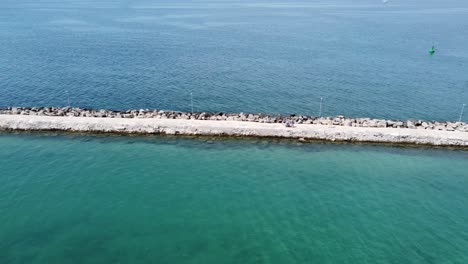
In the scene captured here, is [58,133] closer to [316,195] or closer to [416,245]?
[316,195]

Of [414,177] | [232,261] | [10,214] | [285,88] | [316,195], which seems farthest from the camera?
[285,88]

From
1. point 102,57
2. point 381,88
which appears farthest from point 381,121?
point 102,57

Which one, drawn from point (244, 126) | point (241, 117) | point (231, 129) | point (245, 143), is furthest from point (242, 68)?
point (245, 143)

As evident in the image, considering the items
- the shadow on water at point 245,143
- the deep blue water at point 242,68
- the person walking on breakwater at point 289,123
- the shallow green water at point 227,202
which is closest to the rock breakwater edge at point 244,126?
the person walking on breakwater at point 289,123

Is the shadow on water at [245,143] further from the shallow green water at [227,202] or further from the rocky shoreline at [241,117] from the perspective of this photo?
the rocky shoreline at [241,117]

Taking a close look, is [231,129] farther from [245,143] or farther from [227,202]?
[227,202]

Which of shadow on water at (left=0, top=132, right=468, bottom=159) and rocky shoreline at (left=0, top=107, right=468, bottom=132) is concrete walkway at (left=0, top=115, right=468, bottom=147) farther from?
rocky shoreline at (left=0, top=107, right=468, bottom=132)
